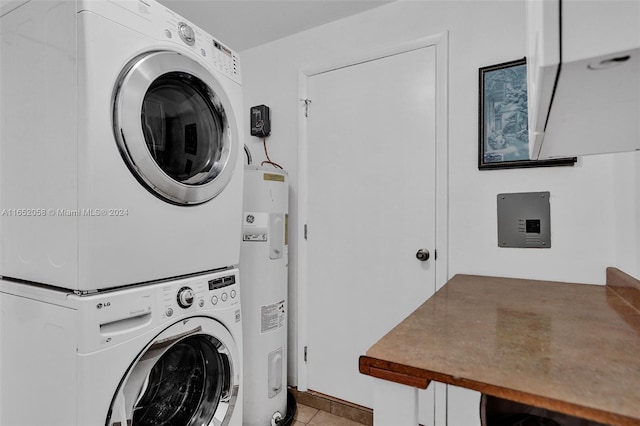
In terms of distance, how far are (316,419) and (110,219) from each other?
67.1 inches

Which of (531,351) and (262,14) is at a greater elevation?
(262,14)

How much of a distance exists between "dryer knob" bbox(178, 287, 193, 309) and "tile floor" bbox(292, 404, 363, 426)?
1.22 m

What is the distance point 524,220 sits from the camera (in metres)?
1.65

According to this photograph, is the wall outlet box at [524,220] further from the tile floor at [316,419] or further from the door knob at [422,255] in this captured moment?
the tile floor at [316,419]

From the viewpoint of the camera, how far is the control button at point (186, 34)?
1285mm

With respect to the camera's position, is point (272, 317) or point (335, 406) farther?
point (335, 406)

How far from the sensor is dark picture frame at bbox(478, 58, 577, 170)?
165 cm

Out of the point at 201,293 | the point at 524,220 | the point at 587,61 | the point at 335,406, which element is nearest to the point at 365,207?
the point at 524,220

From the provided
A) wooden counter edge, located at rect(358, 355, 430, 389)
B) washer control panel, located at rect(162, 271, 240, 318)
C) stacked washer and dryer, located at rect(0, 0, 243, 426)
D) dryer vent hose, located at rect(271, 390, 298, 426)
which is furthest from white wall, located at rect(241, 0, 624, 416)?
wooden counter edge, located at rect(358, 355, 430, 389)

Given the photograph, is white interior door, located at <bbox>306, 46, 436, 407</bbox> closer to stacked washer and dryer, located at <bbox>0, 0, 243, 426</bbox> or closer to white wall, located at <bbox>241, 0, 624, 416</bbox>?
white wall, located at <bbox>241, 0, 624, 416</bbox>

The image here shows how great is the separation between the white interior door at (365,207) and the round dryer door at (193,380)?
0.84 m

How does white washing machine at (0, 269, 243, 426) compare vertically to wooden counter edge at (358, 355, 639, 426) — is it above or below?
below

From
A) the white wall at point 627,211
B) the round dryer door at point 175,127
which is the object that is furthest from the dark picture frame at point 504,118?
the round dryer door at point 175,127

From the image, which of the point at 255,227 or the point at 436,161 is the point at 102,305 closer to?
the point at 255,227
